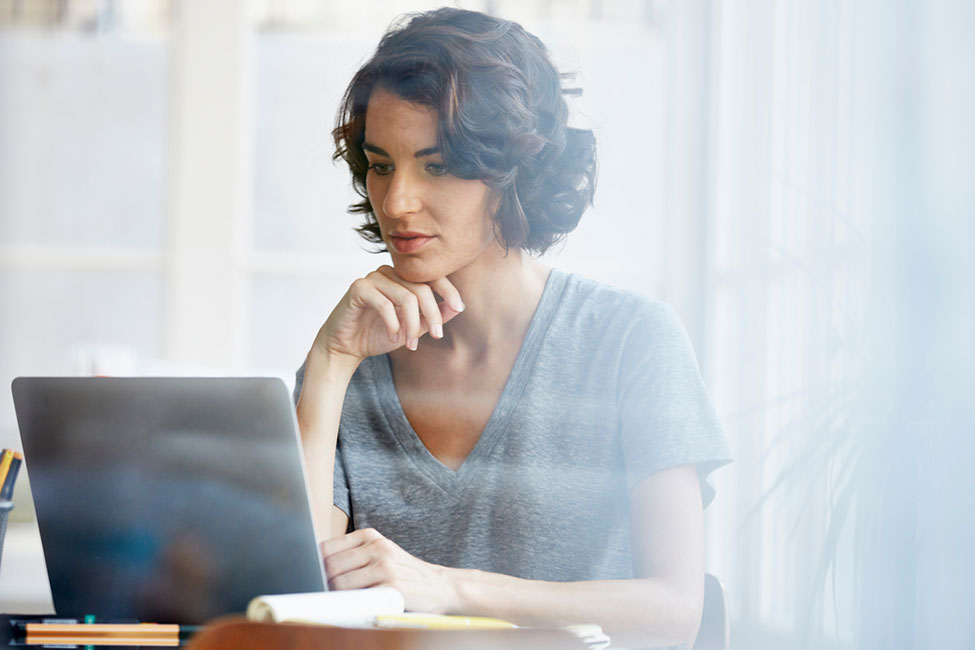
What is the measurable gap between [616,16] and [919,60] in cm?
32

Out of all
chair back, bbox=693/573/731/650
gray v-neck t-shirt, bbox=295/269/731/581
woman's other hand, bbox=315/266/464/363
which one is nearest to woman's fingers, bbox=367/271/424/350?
woman's other hand, bbox=315/266/464/363

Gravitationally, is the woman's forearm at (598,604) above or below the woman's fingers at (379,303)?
below

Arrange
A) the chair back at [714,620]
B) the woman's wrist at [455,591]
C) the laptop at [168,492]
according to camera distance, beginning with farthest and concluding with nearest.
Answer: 1. the chair back at [714,620]
2. the woman's wrist at [455,591]
3. the laptop at [168,492]

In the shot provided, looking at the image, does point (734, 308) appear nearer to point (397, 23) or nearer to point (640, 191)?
point (640, 191)

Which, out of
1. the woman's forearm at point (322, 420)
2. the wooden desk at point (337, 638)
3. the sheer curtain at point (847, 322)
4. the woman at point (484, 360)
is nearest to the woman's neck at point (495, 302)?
the woman at point (484, 360)

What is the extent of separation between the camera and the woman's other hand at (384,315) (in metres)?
0.92

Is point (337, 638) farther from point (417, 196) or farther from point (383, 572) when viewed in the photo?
point (417, 196)

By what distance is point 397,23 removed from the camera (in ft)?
3.29

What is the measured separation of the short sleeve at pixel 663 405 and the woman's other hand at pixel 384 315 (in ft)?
0.64

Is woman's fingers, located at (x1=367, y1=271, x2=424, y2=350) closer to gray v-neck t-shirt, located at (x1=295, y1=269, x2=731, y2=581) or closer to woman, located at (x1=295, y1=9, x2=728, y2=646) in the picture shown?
woman, located at (x1=295, y1=9, x2=728, y2=646)

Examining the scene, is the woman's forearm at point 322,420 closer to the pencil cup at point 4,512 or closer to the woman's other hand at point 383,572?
the woman's other hand at point 383,572

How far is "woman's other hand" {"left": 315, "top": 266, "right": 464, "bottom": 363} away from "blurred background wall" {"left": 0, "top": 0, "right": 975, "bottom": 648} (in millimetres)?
70

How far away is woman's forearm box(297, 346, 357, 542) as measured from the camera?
0.90 meters

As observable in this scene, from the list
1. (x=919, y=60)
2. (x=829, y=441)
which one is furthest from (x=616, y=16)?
(x=829, y=441)
